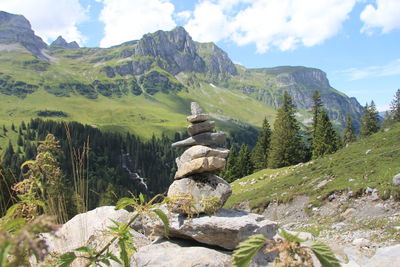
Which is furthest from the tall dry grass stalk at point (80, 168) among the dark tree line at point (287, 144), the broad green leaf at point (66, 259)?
the dark tree line at point (287, 144)

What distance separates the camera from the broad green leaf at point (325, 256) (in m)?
1.96

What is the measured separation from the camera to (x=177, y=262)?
24.5 feet

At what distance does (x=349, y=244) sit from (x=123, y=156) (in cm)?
18411

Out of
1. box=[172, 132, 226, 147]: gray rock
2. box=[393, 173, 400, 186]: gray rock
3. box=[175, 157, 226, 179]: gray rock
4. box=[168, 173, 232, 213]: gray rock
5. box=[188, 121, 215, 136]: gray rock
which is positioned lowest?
box=[393, 173, 400, 186]: gray rock

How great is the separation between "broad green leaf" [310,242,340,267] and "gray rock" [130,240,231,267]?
5665 mm

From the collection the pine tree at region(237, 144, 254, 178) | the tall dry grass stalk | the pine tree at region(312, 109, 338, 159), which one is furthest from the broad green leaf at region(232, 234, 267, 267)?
the pine tree at region(237, 144, 254, 178)

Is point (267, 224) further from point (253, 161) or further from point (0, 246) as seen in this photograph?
point (253, 161)

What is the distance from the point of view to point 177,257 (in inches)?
303

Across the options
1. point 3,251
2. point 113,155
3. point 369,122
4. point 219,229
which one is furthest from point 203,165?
point 113,155

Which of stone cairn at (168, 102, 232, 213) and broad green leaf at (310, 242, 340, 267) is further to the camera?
stone cairn at (168, 102, 232, 213)

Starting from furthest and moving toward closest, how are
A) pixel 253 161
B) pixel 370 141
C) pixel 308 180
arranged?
pixel 253 161 → pixel 370 141 → pixel 308 180

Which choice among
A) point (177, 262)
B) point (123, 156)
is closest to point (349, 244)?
point (177, 262)

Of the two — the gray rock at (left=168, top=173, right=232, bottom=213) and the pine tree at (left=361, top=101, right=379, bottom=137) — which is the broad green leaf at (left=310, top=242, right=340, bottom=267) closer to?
the gray rock at (left=168, top=173, right=232, bottom=213)

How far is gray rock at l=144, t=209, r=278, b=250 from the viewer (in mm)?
8734
